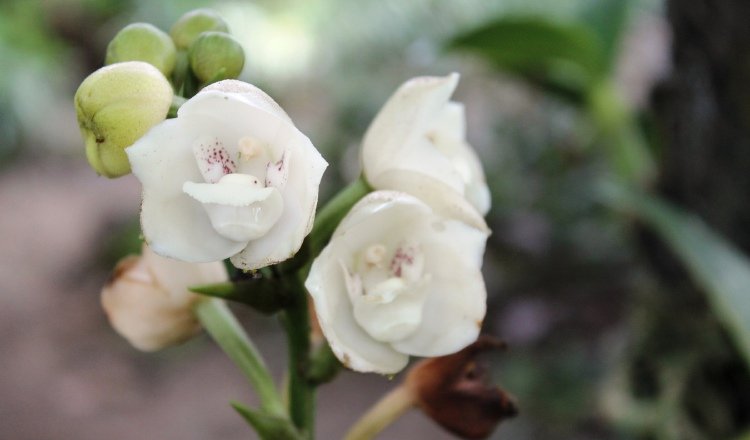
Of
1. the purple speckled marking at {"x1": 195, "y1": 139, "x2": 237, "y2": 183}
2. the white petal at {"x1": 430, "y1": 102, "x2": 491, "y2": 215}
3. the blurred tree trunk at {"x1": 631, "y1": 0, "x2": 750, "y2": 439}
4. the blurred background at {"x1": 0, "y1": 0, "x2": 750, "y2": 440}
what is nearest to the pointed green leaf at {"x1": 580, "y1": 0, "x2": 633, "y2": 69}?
the blurred background at {"x1": 0, "y1": 0, "x2": 750, "y2": 440}

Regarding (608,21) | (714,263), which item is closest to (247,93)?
(714,263)

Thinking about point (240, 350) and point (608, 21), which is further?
point (608, 21)

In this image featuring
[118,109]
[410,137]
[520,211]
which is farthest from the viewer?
[520,211]

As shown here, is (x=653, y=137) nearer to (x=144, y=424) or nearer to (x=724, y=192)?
(x=724, y=192)

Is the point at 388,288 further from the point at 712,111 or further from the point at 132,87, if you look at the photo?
the point at 712,111

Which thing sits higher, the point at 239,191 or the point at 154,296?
the point at 239,191

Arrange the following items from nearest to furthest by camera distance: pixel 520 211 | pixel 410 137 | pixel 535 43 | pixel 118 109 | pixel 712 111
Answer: pixel 118 109, pixel 410 137, pixel 712 111, pixel 535 43, pixel 520 211
